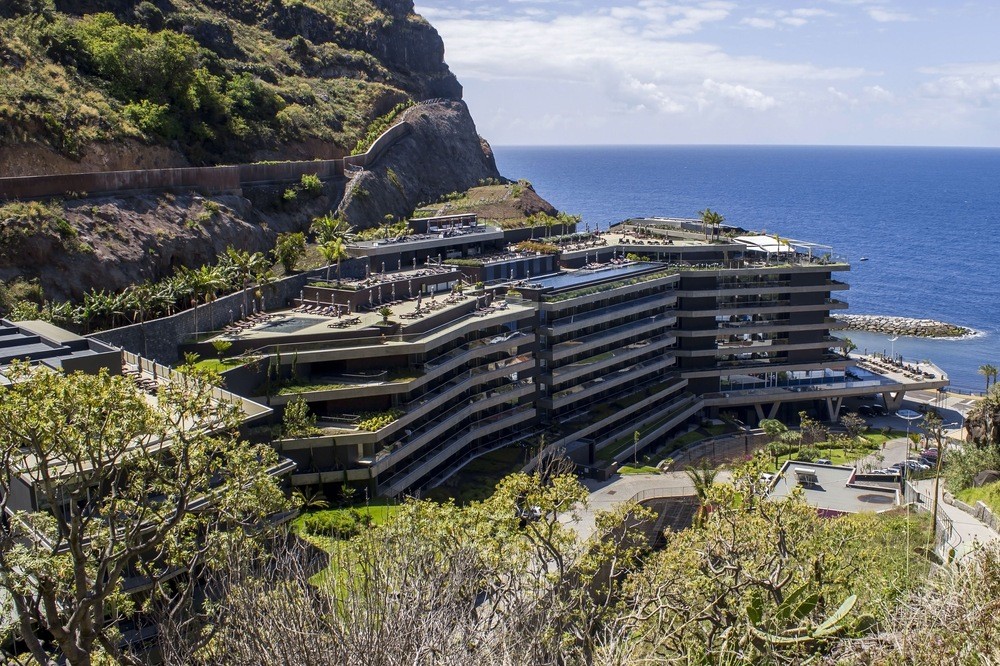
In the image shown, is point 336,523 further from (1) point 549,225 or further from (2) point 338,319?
(1) point 549,225

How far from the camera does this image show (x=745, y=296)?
98.1 m

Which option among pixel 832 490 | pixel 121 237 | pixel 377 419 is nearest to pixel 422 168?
pixel 121 237

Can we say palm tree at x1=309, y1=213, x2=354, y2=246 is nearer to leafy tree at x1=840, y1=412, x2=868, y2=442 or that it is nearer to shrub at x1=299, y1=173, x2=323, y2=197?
shrub at x1=299, y1=173, x2=323, y2=197

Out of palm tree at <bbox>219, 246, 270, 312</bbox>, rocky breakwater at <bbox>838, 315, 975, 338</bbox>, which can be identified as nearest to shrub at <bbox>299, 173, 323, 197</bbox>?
palm tree at <bbox>219, 246, 270, 312</bbox>

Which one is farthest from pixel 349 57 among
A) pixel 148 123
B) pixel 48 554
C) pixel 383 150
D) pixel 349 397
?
pixel 48 554

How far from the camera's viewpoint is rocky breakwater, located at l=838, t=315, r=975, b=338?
5709 inches

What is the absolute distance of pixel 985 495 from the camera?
172ft

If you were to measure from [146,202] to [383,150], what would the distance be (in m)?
44.7

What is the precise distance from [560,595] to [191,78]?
80.3 m

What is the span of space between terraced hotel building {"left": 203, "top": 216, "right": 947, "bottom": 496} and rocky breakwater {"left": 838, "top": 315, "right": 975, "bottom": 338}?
1898 inches

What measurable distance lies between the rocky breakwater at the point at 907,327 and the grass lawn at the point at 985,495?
3653 inches

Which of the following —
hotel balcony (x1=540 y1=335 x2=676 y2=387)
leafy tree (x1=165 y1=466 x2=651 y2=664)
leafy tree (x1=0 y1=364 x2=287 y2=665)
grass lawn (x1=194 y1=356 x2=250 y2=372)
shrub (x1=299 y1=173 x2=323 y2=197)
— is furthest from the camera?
shrub (x1=299 y1=173 x2=323 y2=197)

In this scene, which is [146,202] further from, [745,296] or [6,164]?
[745,296]

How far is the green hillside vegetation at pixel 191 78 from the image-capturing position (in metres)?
80.1
